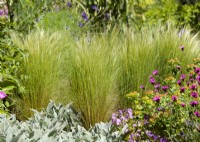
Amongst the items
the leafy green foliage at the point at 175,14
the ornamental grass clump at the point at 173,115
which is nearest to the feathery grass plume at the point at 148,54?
the ornamental grass clump at the point at 173,115

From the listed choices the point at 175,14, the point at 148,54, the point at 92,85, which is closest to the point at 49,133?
the point at 92,85

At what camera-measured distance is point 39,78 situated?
5094mm

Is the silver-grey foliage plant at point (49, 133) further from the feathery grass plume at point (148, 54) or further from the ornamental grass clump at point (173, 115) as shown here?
the feathery grass plume at point (148, 54)

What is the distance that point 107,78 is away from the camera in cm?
504

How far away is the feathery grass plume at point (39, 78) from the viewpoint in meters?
5.10

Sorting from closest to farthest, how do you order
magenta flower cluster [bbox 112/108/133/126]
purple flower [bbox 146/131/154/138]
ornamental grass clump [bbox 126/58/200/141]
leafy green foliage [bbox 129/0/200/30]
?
1. ornamental grass clump [bbox 126/58/200/141]
2. purple flower [bbox 146/131/154/138]
3. magenta flower cluster [bbox 112/108/133/126]
4. leafy green foliage [bbox 129/0/200/30]

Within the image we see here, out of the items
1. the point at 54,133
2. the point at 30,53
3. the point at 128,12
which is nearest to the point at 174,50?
the point at 30,53

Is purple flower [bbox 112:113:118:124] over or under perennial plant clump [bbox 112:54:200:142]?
under

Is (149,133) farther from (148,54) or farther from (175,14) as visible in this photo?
(175,14)

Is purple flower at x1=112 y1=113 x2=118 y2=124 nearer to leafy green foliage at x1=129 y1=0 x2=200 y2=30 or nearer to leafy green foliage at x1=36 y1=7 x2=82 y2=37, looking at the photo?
leafy green foliage at x1=36 y1=7 x2=82 y2=37

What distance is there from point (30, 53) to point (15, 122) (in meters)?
2.14

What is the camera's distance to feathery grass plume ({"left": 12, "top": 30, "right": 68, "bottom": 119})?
5098 mm

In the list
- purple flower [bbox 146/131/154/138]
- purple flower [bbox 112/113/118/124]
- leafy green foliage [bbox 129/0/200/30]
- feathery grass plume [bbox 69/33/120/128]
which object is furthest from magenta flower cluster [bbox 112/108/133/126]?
leafy green foliage [bbox 129/0/200/30]

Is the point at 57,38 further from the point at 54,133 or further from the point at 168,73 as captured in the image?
the point at 54,133
